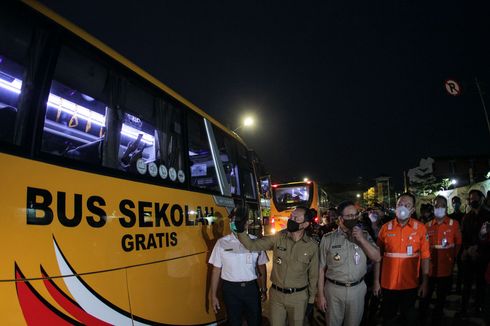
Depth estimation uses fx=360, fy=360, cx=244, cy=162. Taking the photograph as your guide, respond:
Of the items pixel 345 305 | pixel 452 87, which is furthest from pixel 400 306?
pixel 452 87

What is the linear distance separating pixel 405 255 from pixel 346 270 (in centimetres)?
107

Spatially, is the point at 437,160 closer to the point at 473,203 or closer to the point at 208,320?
the point at 473,203

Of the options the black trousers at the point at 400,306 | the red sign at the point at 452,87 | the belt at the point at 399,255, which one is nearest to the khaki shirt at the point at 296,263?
the belt at the point at 399,255

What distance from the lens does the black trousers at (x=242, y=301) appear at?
13.4 ft

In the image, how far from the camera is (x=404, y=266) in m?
4.34

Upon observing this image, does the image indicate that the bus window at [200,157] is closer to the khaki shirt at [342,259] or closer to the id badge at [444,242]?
the khaki shirt at [342,259]

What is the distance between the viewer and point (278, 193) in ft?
62.4

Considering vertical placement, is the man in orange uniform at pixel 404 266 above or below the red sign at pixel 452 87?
below

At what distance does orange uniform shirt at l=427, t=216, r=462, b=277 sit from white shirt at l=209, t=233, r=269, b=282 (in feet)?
9.61

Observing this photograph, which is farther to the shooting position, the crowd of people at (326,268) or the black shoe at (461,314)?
the black shoe at (461,314)

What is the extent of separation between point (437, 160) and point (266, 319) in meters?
52.2

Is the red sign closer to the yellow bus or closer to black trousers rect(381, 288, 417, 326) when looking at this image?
black trousers rect(381, 288, 417, 326)

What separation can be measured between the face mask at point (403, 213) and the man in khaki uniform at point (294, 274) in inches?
49.0

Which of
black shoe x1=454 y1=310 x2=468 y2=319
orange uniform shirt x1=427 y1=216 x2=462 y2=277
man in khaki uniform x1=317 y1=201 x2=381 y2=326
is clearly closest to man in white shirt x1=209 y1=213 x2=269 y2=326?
man in khaki uniform x1=317 y1=201 x2=381 y2=326
